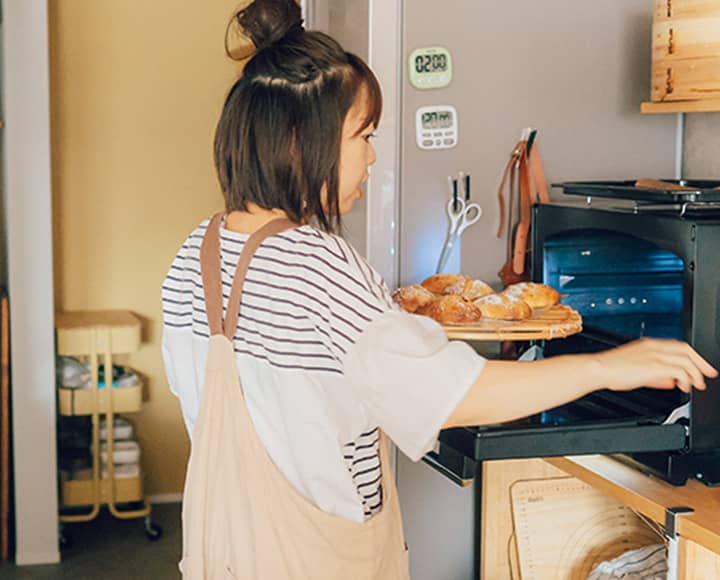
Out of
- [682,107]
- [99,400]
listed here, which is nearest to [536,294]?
[682,107]

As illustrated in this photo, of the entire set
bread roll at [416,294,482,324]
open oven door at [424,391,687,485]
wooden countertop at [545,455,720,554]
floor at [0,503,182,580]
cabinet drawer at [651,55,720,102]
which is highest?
cabinet drawer at [651,55,720,102]

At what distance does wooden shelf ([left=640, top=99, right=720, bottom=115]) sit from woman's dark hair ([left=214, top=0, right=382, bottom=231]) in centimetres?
70

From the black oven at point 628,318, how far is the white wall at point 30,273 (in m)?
1.80

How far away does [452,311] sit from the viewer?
5.00 feet

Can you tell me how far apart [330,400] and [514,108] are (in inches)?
36.3

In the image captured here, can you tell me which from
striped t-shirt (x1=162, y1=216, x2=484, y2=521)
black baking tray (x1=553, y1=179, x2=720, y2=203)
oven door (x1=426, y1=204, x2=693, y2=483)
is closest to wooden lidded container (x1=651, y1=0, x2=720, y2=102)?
Answer: black baking tray (x1=553, y1=179, x2=720, y2=203)

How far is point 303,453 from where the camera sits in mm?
1159

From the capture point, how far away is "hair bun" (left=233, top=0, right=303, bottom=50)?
1.24 m

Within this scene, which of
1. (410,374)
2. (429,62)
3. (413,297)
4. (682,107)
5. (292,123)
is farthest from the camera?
(429,62)

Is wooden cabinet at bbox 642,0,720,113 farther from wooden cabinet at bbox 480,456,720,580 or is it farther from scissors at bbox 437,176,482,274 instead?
wooden cabinet at bbox 480,456,720,580

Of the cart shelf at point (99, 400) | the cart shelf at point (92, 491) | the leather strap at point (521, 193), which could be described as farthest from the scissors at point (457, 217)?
the cart shelf at point (92, 491)

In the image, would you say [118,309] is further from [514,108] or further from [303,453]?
[303,453]

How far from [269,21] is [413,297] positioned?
54 cm

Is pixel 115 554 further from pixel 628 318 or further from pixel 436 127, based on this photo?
pixel 628 318
